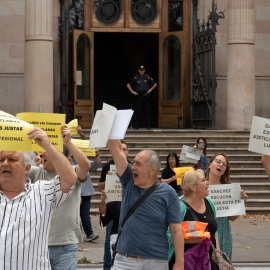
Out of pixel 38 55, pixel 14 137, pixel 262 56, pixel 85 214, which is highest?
pixel 262 56

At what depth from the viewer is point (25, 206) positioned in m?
5.11

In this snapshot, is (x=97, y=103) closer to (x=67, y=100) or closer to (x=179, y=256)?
(x=67, y=100)

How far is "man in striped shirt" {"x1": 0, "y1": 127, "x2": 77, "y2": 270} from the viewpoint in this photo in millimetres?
5031

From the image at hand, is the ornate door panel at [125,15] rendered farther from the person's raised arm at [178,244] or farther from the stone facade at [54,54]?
the person's raised arm at [178,244]

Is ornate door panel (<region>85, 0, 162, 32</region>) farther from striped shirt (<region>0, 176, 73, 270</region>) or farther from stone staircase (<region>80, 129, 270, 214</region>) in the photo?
striped shirt (<region>0, 176, 73, 270</region>)

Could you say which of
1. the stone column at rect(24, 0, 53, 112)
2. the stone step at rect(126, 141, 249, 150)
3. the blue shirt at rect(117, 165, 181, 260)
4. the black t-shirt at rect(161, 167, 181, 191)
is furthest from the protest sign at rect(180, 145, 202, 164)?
the blue shirt at rect(117, 165, 181, 260)

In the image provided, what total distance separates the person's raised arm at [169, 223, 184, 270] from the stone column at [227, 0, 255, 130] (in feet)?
52.6

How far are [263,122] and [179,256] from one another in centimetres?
293

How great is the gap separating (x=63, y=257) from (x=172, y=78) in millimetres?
18936

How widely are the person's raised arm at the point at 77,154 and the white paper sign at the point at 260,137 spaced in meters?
2.83

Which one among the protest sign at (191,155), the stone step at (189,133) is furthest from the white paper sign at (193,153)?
the stone step at (189,133)

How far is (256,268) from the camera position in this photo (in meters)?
11.5

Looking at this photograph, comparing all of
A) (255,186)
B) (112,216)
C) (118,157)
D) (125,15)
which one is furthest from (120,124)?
(125,15)

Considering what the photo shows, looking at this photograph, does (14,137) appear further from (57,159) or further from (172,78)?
(172,78)
